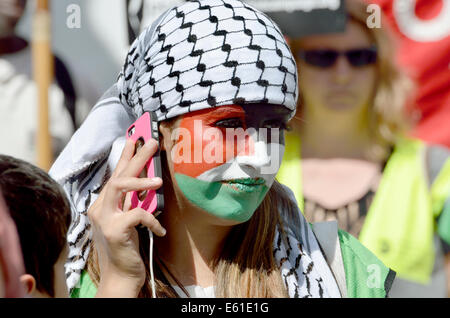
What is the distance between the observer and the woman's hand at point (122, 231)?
3.99 ft

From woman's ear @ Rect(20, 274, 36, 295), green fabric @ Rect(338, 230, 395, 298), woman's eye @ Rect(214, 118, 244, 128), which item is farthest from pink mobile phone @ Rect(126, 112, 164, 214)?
green fabric @ Rect(338, 230, 395, 298)

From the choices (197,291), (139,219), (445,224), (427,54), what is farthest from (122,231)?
(427,54)

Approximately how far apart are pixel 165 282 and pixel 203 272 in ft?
0.29

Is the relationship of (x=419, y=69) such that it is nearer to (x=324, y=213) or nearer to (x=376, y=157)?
(x=376, y=157)

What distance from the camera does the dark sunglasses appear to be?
2.63 m

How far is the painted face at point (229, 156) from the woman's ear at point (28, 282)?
0.36 m

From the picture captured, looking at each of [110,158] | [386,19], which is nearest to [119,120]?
[110,158]

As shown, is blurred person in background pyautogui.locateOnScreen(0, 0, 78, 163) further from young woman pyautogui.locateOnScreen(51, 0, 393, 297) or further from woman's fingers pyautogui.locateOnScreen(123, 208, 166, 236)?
woman's fingers pyautogui.locateOnScreen(123, 208, 166, 236)

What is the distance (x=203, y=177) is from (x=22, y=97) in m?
1.65

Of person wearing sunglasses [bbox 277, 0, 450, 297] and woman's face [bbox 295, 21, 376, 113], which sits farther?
woman's face [bbox 295, 21, 376, 113]

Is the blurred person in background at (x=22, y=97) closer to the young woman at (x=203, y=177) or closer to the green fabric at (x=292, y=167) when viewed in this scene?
the green fabric at (x=292, y=167)

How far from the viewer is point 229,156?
128 centimetres

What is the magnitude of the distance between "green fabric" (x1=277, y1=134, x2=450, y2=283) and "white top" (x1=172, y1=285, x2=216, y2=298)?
1.11m

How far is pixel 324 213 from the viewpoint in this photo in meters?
2.48
